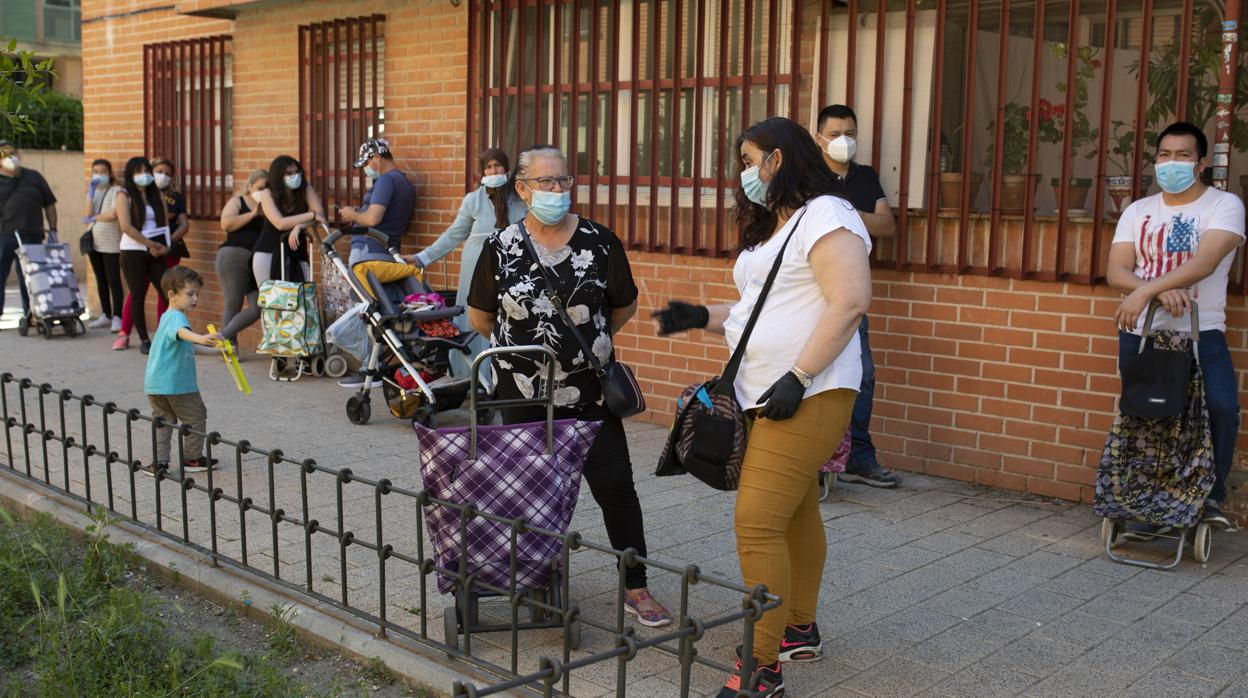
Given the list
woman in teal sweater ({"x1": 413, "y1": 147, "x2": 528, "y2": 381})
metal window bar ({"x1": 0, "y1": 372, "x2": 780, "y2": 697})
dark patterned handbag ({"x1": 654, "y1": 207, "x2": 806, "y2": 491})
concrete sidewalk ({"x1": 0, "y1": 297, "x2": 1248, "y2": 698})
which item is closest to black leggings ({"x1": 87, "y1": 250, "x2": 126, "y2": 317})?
metal window bar ({"x1": 0, "y1": 372, "x2": 780, "y2": 697})

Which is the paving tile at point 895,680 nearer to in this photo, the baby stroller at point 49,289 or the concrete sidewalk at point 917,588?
the concrete sidewalk at point 917,588

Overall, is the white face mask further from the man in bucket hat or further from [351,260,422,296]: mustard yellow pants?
the man in bucket hat

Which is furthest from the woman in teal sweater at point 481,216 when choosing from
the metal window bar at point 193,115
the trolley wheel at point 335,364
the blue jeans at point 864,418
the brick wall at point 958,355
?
the metal window bar at point 193,115

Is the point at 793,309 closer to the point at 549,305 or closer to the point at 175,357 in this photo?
the point at 549,305

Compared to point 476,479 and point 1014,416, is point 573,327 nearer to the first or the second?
point 476,479

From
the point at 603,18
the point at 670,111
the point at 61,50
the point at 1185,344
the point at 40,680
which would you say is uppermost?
the point at 61,50

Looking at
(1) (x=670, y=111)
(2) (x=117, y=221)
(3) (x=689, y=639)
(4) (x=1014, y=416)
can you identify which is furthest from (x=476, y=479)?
(2) (x=117, y=221)

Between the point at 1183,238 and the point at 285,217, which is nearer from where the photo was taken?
the point at 1183,238

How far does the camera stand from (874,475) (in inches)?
272

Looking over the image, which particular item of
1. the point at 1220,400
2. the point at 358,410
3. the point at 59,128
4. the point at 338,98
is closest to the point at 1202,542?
the point at 1220,400

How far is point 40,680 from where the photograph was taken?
14.4 ft

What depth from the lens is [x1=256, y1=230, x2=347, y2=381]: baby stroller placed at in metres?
10.2

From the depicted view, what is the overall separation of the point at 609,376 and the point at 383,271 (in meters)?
4.43

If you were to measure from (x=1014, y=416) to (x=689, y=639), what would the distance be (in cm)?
402
